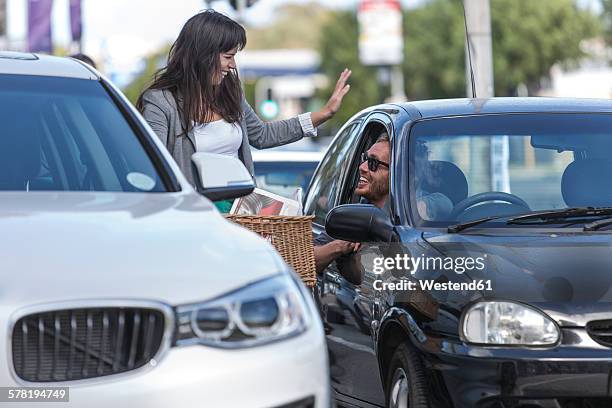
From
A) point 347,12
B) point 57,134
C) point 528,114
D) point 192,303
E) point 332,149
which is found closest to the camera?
point 192,303

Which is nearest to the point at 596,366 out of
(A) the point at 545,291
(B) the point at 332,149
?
(A) the point at 545,291

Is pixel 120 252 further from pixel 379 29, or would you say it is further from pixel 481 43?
pixel 379 29

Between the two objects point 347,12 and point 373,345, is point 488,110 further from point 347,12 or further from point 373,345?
point 347,12

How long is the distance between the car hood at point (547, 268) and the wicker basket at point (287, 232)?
510 millimetres

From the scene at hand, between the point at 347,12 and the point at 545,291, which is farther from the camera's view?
the point at 347,12

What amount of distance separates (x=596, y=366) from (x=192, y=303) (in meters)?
1.73

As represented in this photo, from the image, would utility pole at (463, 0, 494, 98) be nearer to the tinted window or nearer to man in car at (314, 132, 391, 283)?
the tinted window

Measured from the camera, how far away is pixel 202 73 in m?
7.18

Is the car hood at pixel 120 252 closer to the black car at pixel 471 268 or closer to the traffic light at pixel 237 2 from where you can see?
the black car at pixel 471 268

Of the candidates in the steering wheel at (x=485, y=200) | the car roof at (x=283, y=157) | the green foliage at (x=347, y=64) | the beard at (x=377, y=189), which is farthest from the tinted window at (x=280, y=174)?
the green foliage at (x=347, y=64)

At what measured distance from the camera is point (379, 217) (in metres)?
6.20

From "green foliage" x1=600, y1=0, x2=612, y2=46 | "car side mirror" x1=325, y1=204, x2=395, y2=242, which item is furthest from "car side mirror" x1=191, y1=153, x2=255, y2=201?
"green foliage" x1=600, y1=0, x2=612, y2=46

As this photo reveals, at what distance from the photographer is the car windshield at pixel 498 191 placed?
6336 millimetres

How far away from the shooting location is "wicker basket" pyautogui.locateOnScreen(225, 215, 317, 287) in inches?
242
